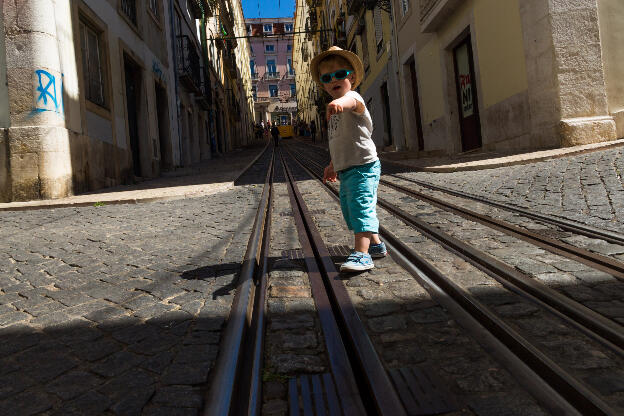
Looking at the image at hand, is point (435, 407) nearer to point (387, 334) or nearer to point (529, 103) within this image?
point (387, 334)

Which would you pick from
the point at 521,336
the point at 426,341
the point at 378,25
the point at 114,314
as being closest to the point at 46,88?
the point at 114,314

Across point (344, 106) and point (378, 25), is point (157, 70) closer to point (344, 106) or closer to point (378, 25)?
point (378, 25)

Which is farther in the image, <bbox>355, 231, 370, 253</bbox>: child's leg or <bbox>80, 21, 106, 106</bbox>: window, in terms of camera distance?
<bbox>80, 21, 106, 106</bbox>: window

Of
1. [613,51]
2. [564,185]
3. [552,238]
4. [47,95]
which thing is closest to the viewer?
[552,238]

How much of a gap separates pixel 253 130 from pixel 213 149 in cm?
3468

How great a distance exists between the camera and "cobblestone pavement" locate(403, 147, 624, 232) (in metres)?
3.97

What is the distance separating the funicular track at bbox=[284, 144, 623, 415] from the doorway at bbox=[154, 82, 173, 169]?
13.5m

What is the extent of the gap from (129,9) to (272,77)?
60.4 m

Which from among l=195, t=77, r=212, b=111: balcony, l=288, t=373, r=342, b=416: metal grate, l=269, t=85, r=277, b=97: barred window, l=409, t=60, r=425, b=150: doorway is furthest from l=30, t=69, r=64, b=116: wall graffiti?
l=269, t=85, r=277, b=97: barred window

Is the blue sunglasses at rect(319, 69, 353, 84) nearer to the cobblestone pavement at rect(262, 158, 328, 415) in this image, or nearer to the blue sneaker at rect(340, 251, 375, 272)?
the blue sneaker at rect(340, 251, 375, 272)

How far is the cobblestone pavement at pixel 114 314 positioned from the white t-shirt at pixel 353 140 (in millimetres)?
1032

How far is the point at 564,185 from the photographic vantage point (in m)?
5.23

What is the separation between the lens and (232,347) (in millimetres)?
1754

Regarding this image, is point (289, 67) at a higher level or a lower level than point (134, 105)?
higher
